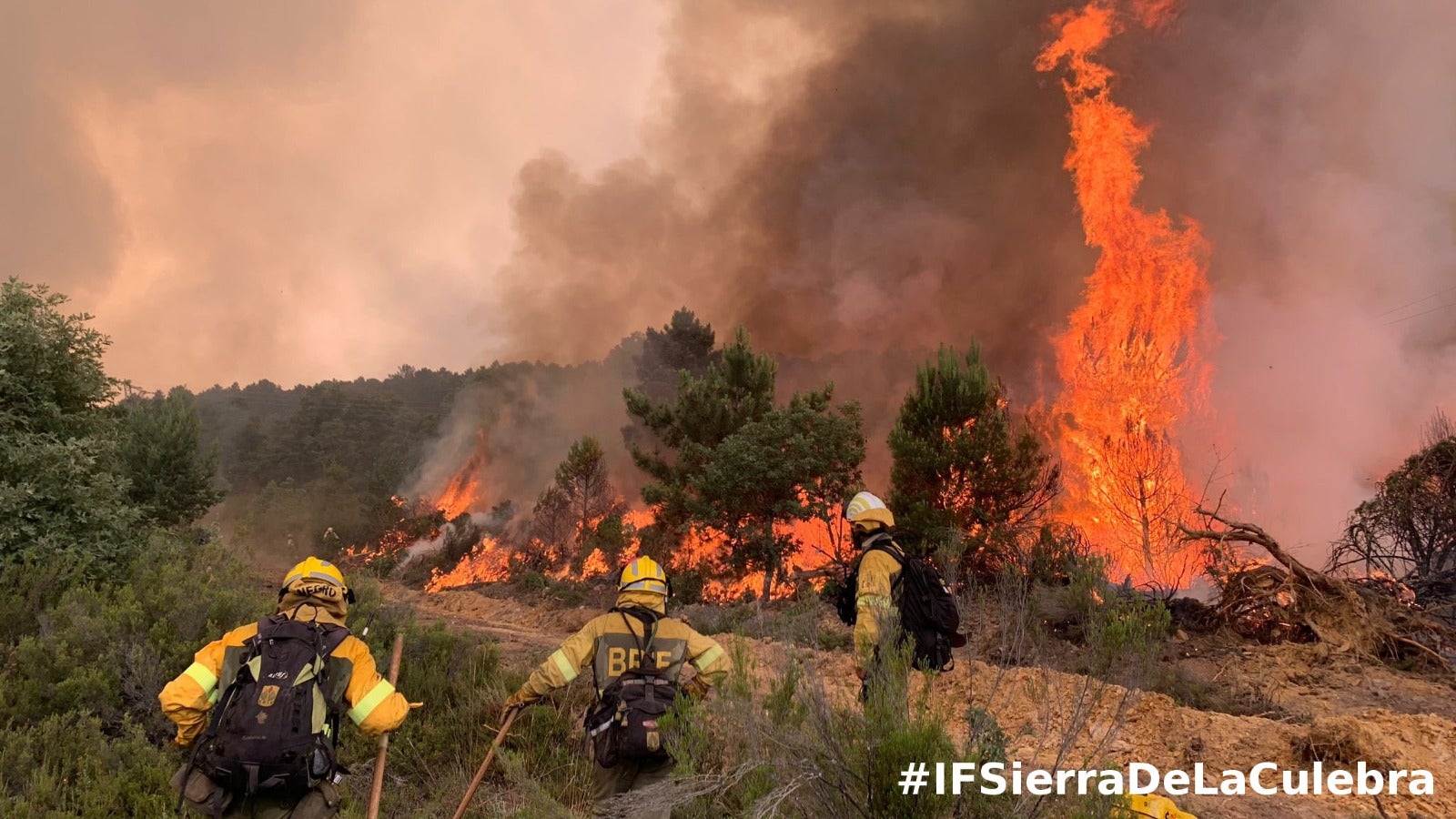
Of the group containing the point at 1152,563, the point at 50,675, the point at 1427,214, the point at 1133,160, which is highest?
the point at 1133,160

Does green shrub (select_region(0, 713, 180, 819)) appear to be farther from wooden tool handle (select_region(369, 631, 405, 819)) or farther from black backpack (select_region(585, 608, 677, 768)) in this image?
black backpack (select_region(585, 608, 677, 768))

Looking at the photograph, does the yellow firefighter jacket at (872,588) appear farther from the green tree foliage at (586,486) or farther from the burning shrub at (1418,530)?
the green tree foliage at (586,486)

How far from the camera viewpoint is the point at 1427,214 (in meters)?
21.0

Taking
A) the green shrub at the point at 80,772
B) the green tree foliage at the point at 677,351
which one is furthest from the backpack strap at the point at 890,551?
the green tree foliage at the point at 677,351

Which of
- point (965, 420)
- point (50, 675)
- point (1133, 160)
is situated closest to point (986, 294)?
point (1133, 160)

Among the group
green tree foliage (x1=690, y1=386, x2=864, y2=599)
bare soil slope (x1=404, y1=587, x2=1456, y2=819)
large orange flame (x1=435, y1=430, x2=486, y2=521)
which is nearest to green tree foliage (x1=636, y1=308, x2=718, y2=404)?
large orange flame (x1=435, y1=430, x2=486, y2=521)

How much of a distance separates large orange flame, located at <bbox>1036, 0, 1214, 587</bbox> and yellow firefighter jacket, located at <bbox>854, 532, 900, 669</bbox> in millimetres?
12744

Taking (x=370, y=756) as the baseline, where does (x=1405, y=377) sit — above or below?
above

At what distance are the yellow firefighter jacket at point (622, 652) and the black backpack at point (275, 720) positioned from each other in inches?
47.2

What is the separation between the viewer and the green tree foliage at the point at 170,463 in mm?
21562

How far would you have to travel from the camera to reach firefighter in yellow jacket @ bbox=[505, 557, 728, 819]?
418cm

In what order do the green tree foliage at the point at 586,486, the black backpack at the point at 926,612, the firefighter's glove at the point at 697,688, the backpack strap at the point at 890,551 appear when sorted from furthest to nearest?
Result: the green tree foliage at the point at 586,486 → the backpack strap at the point at 890,551 → the black backpack at the point at 926,612 → the firefighter's glove at the point at 697,688

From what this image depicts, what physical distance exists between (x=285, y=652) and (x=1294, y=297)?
2876 cm

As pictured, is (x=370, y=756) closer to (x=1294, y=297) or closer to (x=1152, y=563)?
(x=1152, y=563)
